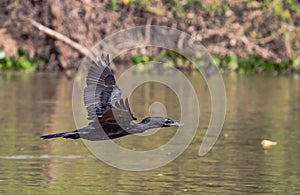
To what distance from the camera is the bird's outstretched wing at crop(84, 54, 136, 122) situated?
32.1 ft

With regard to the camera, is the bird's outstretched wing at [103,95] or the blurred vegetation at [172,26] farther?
the blurred vegetation at [172,26]

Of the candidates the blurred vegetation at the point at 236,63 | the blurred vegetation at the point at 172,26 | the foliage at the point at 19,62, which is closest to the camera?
the blurred vegetation at the point at 172,26

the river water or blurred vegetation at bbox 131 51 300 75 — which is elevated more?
blurred vegetation at bbox 131 51 300 75

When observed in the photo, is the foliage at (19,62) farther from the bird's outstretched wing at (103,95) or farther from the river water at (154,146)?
the bird's outstretched wing at (103,95)

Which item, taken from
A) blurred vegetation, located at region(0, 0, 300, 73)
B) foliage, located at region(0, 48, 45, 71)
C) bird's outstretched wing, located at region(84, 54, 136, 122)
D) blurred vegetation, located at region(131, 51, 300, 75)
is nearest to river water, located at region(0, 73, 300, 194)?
bird's outstretched wing, located at region(84, 54, 136, 122)

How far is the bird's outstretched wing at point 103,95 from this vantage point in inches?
385

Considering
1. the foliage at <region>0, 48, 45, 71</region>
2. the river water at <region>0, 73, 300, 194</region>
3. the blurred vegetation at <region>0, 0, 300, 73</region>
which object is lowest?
the river water at <region>0, 73, 300, 194</region>

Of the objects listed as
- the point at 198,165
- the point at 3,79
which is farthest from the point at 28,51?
the point at 198,165

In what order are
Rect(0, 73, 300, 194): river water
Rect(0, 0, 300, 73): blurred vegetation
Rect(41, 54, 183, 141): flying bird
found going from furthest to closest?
1. Rect(0, 0, 300, 73): blurred vegetation
2. Rect(0, 73, 300, 194): river water
3. Rect(41, 54, 183, 141): flying bird

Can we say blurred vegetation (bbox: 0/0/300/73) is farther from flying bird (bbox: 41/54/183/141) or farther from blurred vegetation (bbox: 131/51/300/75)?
flying bird (bbox: 41/54/183/141)

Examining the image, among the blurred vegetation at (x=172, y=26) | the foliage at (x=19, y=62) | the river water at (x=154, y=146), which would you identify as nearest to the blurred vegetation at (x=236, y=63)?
the blurred vegetation at (x=172, y=26)

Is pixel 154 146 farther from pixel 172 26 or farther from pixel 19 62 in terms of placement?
pixel 172 26

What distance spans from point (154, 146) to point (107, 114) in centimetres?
411

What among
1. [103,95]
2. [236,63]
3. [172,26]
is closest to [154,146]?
[103,95]
